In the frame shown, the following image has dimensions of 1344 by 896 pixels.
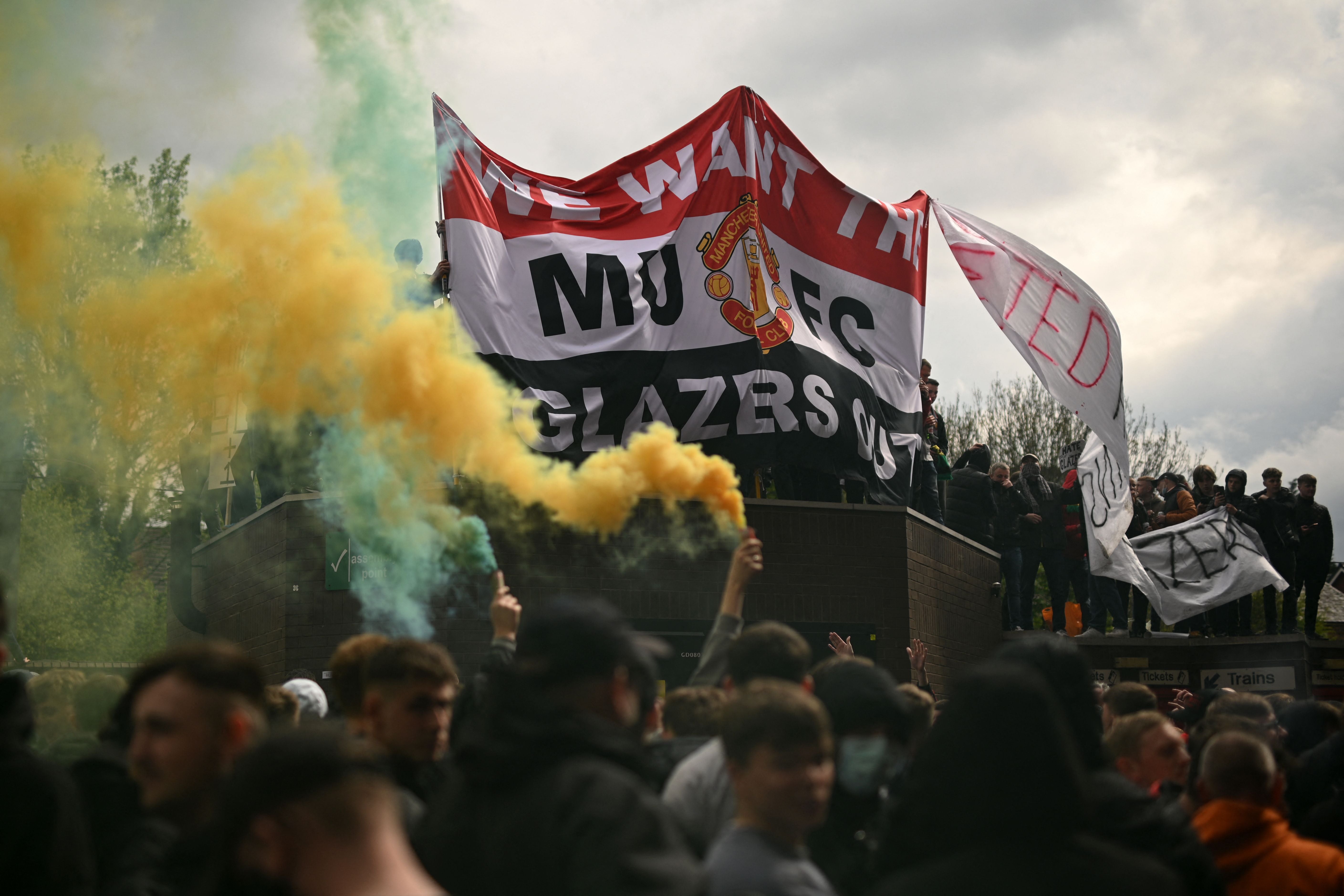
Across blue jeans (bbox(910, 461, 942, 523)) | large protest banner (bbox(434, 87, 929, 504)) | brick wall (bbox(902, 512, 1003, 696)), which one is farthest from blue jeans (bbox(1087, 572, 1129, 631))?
large protest banner (bbox(434, 87, 929, 504))

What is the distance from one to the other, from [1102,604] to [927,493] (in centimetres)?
276

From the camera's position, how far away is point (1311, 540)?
1337 cm

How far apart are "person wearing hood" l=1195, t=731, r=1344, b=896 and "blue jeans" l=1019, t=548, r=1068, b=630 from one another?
9972 millimetres

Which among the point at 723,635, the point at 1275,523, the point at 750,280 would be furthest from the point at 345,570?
the point at 1275,523

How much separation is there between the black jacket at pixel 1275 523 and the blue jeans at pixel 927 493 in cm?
379

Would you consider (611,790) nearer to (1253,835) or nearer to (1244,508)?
(1253,835)

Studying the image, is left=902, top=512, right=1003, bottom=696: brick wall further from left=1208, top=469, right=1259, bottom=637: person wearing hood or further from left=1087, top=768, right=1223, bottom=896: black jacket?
left=1087, top=768, right=1223, bottom=896: black jacket

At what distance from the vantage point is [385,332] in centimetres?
812

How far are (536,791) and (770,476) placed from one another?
9.96 m

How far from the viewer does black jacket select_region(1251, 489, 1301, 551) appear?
13188 mm

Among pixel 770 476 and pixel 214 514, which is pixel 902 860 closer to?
pixel 770 476

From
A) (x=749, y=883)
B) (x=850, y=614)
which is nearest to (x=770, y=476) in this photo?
(x=850, y=614)

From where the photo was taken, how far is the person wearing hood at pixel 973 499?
13.7 m

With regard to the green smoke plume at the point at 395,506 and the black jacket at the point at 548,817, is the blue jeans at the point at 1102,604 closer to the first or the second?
the green smoke plume at the point at 395,506
